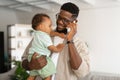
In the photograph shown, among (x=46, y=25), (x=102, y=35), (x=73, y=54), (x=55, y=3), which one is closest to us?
(x=73, y=54)

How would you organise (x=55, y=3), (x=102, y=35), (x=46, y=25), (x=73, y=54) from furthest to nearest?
(x=55, y=3)
(x=102, y=35)
(x=46, y=25)
(x=73, y=54)

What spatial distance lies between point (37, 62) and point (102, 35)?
12.5 feet

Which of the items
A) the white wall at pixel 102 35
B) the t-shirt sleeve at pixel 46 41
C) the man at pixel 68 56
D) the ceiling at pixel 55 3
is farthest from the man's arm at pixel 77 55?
the white wall at pixel 102 35

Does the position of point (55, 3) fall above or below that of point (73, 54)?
above

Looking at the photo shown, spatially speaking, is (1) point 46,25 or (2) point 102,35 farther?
(2) point 102,35

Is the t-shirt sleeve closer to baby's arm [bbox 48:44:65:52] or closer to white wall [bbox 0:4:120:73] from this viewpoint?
baby's arm [bbox 48:44:65:52]

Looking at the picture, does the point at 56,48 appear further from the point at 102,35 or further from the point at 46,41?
the point at 102,35

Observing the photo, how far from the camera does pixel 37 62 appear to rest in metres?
1.16

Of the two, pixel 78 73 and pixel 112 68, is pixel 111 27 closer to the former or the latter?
pixel 112 68

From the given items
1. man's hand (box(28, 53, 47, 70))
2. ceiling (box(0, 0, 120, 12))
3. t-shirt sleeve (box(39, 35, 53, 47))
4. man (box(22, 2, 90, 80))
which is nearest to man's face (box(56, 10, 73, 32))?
man (box(22, 2, 90, 80))

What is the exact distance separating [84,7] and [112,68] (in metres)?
1.51

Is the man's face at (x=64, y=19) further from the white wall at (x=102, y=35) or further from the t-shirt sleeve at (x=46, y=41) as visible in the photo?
the white wall at (x=102, y=35)

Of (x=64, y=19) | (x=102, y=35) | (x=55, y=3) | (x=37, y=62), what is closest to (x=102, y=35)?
(x=102, y=35)

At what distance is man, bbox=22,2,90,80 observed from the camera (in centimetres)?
117
